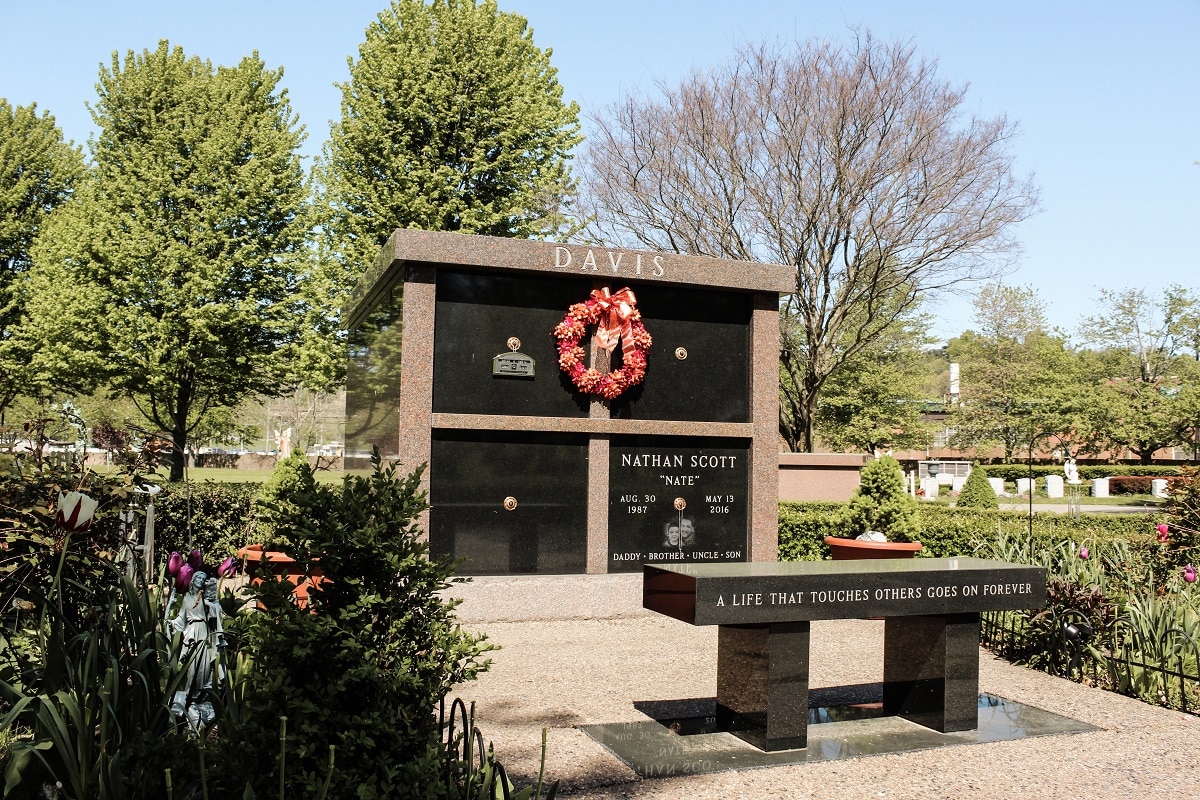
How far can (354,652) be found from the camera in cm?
366

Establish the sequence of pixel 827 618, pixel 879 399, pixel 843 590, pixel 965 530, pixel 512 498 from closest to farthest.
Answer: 1. pixel 827 618
2. pixel 843 590
3. pixel 512 498
4. pixel 965 530
5. pixel 879 399

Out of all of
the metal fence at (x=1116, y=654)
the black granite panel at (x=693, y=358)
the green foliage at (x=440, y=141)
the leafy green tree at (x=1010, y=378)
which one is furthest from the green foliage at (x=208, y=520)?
the leafy green tree at (x=1010, y=378)

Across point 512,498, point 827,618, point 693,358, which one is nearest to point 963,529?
point 693,358

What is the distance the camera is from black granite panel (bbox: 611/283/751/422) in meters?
12.2

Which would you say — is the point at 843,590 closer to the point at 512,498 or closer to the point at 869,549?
the point at 869,549

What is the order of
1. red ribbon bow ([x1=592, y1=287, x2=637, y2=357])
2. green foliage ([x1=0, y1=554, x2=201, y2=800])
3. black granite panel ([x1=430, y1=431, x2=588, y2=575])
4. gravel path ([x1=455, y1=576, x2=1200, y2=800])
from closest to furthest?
green foliage ([x1=0, y1=554, x2=201, y2=800]), gravel path ([x1=455, y1=576, x2=1200, y2=800]), black granite panel ([x1=430, y1=431, x2=588, y2=575]), red ribbon bow ([x1=592, y1=287, x2=637, y2=357])

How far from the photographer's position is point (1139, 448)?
45.6m

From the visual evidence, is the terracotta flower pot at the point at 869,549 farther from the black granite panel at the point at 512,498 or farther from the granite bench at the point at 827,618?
the granite bench at the point at 827,618

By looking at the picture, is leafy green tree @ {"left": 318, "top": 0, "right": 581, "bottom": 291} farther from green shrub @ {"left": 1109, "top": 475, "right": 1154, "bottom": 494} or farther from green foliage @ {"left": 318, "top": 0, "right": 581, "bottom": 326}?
green shrub @ {"left": 1109, "top": 475, "right": 1154, "bottom": 494}

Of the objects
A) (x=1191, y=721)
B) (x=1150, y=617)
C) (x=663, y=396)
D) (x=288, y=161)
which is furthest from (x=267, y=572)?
(x=288, y=161)

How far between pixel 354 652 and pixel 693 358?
916cm

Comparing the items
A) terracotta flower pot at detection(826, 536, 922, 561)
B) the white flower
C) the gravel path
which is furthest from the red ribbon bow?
the white flower

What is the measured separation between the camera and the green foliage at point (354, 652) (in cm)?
357

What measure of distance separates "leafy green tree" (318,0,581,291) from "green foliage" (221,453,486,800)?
72.4 feet
